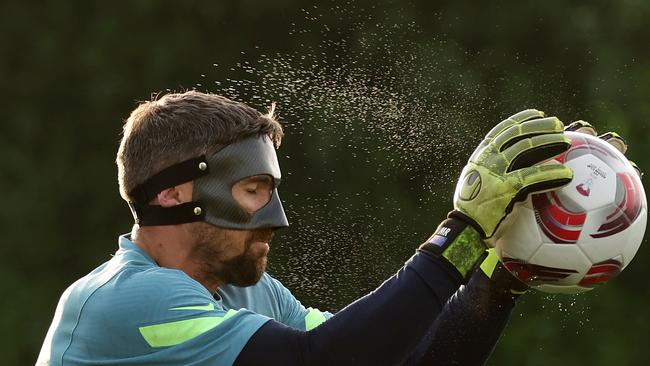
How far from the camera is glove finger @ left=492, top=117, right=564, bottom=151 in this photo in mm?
3594

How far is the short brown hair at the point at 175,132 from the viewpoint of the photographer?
382 cm

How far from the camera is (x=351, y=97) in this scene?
8602 millimetres

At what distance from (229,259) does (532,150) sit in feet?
3.05

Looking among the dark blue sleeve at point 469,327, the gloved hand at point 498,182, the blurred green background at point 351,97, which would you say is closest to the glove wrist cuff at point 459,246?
the gloved hand at point 498,182

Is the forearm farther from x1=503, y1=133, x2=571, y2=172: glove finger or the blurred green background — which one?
the blurred green background

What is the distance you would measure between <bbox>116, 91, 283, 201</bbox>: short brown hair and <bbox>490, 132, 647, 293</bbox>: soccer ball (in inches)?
32.8

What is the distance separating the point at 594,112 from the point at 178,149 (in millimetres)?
5034

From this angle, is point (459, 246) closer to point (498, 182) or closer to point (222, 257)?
point (498, 182)

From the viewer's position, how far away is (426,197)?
8.28 metres

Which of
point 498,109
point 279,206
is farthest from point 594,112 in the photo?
point 279,206

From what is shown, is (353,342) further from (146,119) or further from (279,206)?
(146,119)

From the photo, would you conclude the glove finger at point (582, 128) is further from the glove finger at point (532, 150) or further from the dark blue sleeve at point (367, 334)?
the dark blue sleeve at point (367, 334)

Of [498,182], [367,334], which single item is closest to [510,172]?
[498,182]

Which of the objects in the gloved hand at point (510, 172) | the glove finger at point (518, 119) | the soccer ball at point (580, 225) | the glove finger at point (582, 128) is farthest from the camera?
the glove finger at point (582, 128)
